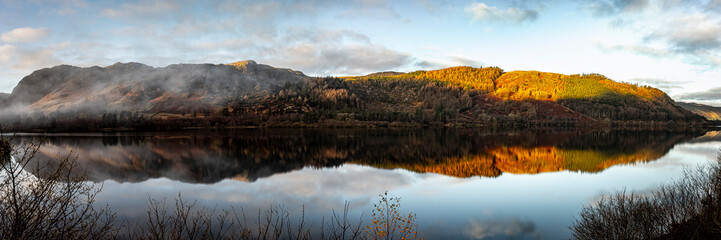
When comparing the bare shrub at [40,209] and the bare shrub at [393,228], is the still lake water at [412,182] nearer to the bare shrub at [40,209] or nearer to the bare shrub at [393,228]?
the bare shrub at [393,228]

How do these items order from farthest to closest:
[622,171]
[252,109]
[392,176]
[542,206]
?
[252,109]
[622,171]
[392,176]
[542,206]

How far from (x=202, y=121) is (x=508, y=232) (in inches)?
5972

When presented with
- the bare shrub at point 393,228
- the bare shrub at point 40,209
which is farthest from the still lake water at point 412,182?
the bare shrub at point 40,209

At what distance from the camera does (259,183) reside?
30.6m

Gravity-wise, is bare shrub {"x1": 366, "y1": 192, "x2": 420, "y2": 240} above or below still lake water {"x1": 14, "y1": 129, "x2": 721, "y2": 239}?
above

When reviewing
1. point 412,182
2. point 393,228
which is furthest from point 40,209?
point 412,182

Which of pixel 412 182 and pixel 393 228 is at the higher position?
pixel 393 228

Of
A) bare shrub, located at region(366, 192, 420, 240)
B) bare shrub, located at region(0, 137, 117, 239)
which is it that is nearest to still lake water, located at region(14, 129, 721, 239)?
bare shrub, located at region(366, 192, 420, 240)

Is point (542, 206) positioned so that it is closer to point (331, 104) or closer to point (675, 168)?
point (675, 168)

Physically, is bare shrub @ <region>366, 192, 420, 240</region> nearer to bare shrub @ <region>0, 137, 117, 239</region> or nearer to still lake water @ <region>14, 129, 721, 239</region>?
still lake water @ <region>14, 129, 721, 239</region>

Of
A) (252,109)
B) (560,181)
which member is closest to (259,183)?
(560,181)

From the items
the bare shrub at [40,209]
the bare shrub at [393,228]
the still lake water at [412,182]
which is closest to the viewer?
the bare shrub at [40,209]

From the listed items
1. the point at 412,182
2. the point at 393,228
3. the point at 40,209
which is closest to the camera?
the point at 40,209

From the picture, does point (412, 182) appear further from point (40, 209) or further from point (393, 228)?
point (40, 209)
